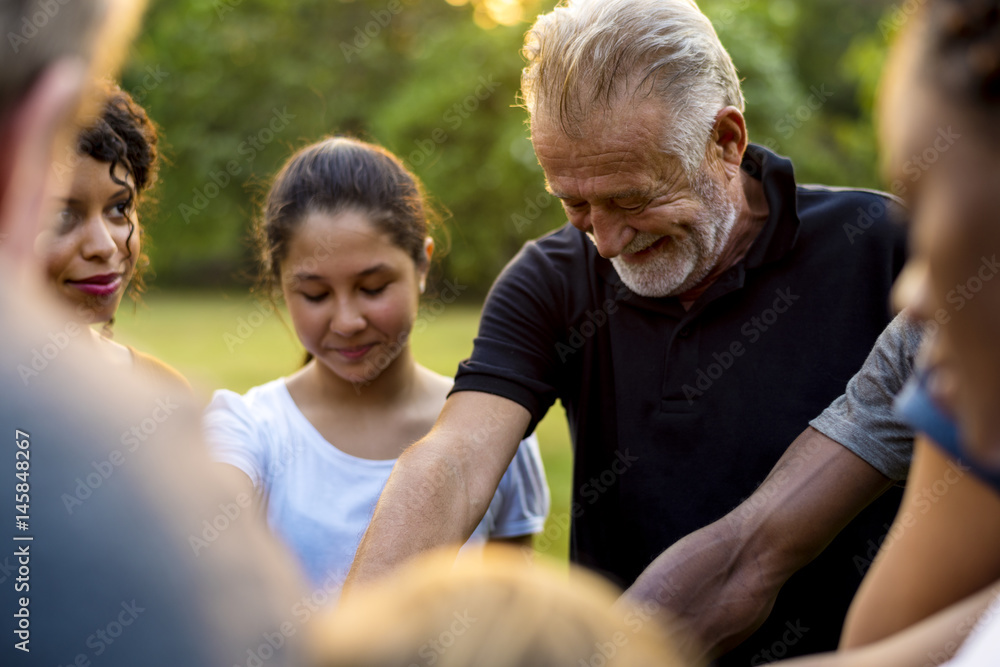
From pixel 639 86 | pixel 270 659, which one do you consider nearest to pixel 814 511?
pixel 639 86

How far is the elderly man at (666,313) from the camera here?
251 centimetres

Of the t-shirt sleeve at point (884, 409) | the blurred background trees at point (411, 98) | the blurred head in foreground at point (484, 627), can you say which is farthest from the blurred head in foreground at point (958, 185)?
the blurred background trees at point (411, 98)

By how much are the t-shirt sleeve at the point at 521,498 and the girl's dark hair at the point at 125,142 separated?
1401mm

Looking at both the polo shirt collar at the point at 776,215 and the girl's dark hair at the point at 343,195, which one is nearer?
the polo shirt collar at the point at 776,215

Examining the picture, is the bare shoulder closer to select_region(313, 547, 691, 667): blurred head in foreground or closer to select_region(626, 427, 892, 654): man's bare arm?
select_region(626, 427, 892, 654): man's bare arm

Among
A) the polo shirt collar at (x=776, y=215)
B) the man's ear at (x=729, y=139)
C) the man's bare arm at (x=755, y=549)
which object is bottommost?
the man's bare arm at (x=755, y=549)

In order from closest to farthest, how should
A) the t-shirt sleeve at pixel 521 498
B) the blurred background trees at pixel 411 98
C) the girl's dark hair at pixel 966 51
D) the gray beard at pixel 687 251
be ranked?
the girl's dark hair at pixel 966 51, the gray beard at pixel 687 251, the t-shirt sleeve at pixel 521 498, the blurred background trees at pixel 411 98

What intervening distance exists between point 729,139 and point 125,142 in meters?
1.85

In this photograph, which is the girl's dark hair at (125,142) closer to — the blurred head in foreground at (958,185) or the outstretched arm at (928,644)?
the blurred head in foreground at (958,185)

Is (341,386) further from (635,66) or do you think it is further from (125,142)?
(635,66)

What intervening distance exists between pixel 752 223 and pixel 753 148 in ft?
1.09

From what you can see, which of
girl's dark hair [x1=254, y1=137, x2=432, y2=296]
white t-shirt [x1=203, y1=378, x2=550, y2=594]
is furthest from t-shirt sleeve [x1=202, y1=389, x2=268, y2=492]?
girl's dark hair [x1=254, y1=137, x2=432, y2=296]

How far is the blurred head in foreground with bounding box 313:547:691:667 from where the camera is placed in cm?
87

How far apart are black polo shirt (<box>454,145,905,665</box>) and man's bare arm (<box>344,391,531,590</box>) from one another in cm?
8
